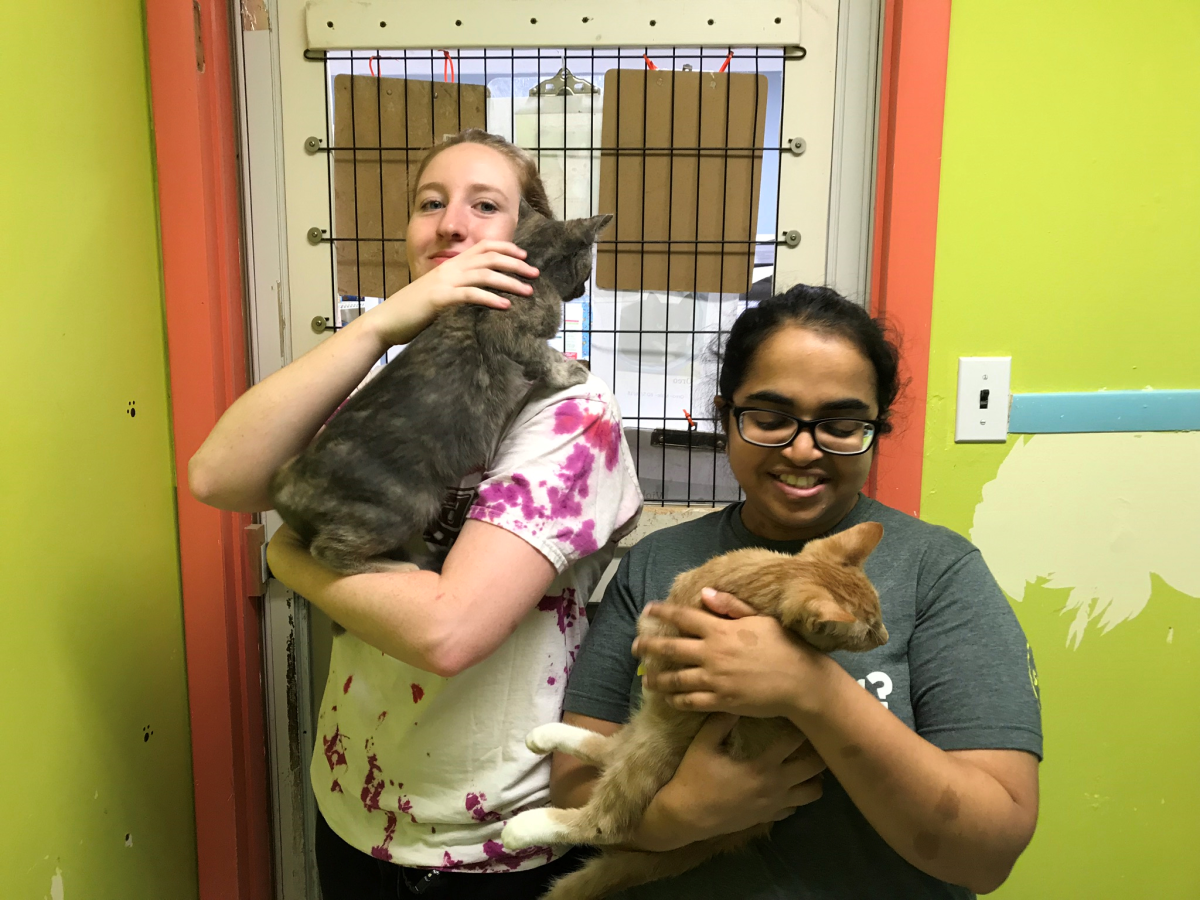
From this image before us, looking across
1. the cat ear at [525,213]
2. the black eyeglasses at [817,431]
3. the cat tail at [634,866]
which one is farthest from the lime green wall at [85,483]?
the black eyeglasses at [817,431]

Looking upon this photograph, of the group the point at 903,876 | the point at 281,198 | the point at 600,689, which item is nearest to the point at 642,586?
the point at 600,689

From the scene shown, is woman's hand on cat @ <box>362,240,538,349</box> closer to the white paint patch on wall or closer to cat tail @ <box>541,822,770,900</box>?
cat tail @ <box>541,822,770,900</box>

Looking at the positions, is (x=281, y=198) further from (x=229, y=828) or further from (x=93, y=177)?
(x=229, y=828)

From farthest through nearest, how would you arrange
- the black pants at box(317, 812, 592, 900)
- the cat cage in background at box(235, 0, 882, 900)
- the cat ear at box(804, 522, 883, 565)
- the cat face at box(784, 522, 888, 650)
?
the cat cage in background at box(235, 0, 882, 900), the black pants at box(317, 812, 592, 900), the cat ear at box(804, 522, 883, 565), the cat face at box(784, 522, 888, 650)

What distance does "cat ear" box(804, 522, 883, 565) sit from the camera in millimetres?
810

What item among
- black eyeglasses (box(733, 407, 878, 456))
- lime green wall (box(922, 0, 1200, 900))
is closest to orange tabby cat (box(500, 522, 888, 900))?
black eyeglasses (box(733, 407, 878, 456))

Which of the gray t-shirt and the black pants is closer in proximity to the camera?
the gray t-shirt

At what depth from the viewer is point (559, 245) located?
1.08m

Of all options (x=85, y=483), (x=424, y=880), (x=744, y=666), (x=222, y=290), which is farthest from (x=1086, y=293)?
(x=85, y=483)

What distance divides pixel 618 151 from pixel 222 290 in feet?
3.05

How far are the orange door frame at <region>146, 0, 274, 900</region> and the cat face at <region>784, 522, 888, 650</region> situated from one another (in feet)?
4.23

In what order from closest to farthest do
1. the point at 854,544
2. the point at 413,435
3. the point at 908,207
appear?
the point at 854,544
the point at 413,435
the point at 908,207

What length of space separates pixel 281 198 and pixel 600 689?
4.32 feet

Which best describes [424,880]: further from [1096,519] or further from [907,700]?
[1096,519]
